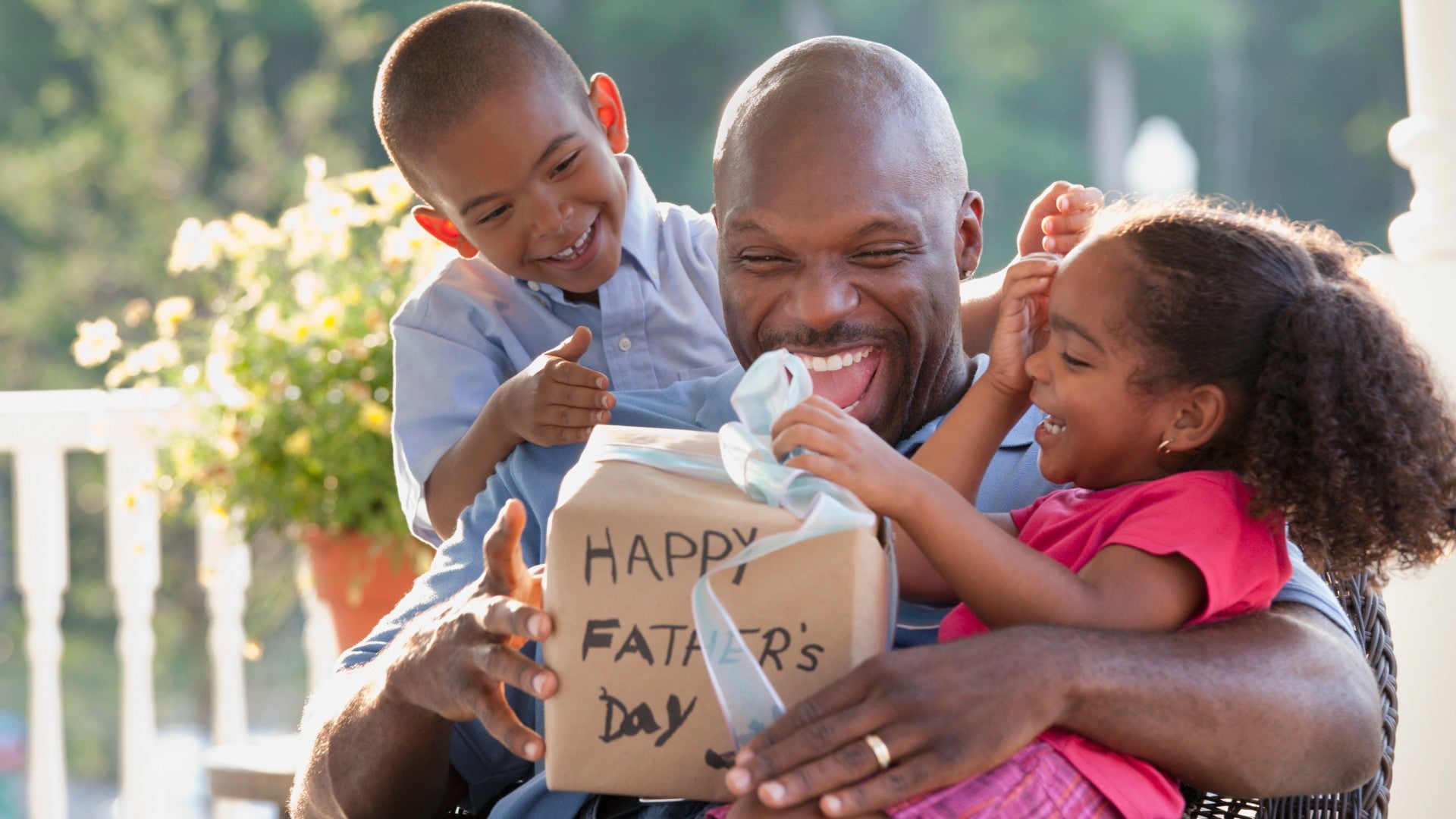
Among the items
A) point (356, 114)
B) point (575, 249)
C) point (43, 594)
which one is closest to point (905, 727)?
point (575, 249)

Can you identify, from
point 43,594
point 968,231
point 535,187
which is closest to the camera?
point 968,231

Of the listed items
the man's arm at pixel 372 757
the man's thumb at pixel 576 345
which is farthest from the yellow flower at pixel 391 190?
the man's arm at pixel 372 757

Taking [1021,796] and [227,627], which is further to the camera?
[227,627]

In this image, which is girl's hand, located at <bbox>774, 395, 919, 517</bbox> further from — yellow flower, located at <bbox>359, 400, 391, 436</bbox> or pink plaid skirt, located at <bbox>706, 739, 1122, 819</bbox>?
yellow flower, located at <bbox>359, 400, 391, 436</bbox>

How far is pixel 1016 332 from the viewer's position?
1733 mm

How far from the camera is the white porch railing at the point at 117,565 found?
12.0 feet

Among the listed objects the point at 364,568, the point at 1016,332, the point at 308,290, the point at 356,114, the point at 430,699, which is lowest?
the point at 430,699

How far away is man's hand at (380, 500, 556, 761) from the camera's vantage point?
4.47ft

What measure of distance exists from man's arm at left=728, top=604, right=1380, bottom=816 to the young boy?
0.88 m

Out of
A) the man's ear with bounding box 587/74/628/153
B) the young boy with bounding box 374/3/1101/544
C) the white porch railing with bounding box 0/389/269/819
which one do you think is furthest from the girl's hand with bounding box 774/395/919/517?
the white porch railing with bounding box 0/389/269/819

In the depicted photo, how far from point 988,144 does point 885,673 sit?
9.99 metres

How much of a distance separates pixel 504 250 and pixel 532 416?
42 centimetres

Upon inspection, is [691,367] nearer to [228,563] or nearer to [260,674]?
[228,563]

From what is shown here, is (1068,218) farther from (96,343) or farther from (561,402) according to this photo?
(96,343)
